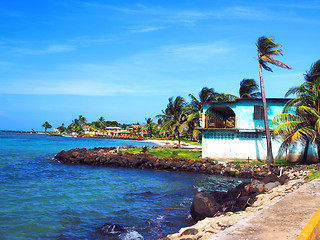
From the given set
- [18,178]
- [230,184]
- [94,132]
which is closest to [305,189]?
[230,184]

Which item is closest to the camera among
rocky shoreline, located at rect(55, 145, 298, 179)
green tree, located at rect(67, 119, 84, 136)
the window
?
rocky shoreline, located at rect(55, 145, 298, 179)

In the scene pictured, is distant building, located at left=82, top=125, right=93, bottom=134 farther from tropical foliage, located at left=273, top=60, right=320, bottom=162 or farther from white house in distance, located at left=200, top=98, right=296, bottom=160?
tropical foliage, located at left=273, top=60, right=320, bottom=162

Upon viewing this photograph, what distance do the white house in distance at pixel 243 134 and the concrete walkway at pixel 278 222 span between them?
1590 cm

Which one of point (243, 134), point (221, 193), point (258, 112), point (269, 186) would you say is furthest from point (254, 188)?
point (258, 112)

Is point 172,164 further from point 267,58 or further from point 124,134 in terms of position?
point 124,134

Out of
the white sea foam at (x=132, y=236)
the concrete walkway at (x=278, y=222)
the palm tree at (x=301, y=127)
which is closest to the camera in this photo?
the concrete walkway at (x=278, y=222)

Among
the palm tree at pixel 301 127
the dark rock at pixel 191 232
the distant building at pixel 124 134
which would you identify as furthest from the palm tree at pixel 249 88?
the distant building at pixel 124 134

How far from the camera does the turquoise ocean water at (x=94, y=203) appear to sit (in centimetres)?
1061

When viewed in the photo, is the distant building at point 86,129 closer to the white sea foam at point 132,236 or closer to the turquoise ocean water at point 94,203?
the turquoise ocean water at point 94,203

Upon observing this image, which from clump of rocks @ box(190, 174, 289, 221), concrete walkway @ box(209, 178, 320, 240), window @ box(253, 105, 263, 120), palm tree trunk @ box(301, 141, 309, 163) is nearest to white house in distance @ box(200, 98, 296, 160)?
window @ box(253, 105, 263, 120)

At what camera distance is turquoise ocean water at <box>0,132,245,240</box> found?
10609 mm

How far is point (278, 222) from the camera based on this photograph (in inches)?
277

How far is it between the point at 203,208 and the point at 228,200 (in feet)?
8.00

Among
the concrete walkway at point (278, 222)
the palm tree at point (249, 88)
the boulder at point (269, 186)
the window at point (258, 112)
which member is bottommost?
the boulder at point (269, 186)
